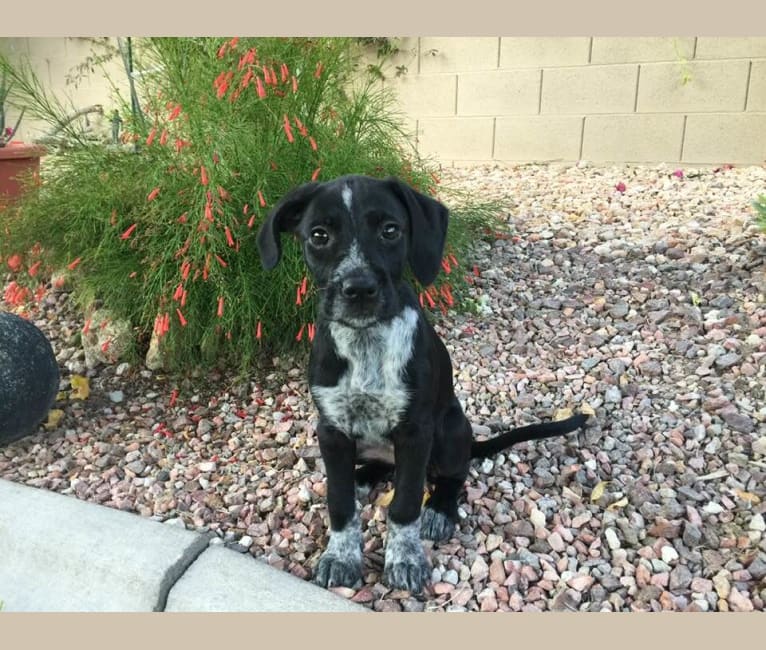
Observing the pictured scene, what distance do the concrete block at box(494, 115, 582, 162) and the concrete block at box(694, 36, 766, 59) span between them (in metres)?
1.14

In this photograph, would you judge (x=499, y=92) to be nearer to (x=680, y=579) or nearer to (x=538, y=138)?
(x=538, y=138)

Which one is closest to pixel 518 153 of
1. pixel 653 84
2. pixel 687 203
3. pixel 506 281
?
pixel 653 84

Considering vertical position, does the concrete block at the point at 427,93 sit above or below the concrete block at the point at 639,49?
below

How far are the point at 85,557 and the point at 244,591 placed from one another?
0.69m

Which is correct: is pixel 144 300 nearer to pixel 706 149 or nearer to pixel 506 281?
pixel 506 281

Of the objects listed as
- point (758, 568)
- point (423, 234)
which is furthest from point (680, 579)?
point (423, 234)

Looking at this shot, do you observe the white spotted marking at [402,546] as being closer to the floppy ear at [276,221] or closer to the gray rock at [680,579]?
the gray rock at [680,579]

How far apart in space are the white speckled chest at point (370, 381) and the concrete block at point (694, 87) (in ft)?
15.4

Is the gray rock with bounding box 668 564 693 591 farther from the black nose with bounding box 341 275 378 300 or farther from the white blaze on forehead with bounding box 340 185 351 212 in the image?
the white blaze on forehead with bounding box 340 185 351 212

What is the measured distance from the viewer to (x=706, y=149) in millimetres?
5828

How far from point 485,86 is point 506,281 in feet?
10.1

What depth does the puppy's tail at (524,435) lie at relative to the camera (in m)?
2.79

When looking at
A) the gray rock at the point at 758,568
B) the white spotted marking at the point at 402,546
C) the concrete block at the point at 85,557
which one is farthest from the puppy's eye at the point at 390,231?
the gray rock at the point at 758,568

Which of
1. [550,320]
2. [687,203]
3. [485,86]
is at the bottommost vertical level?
[550,320]
